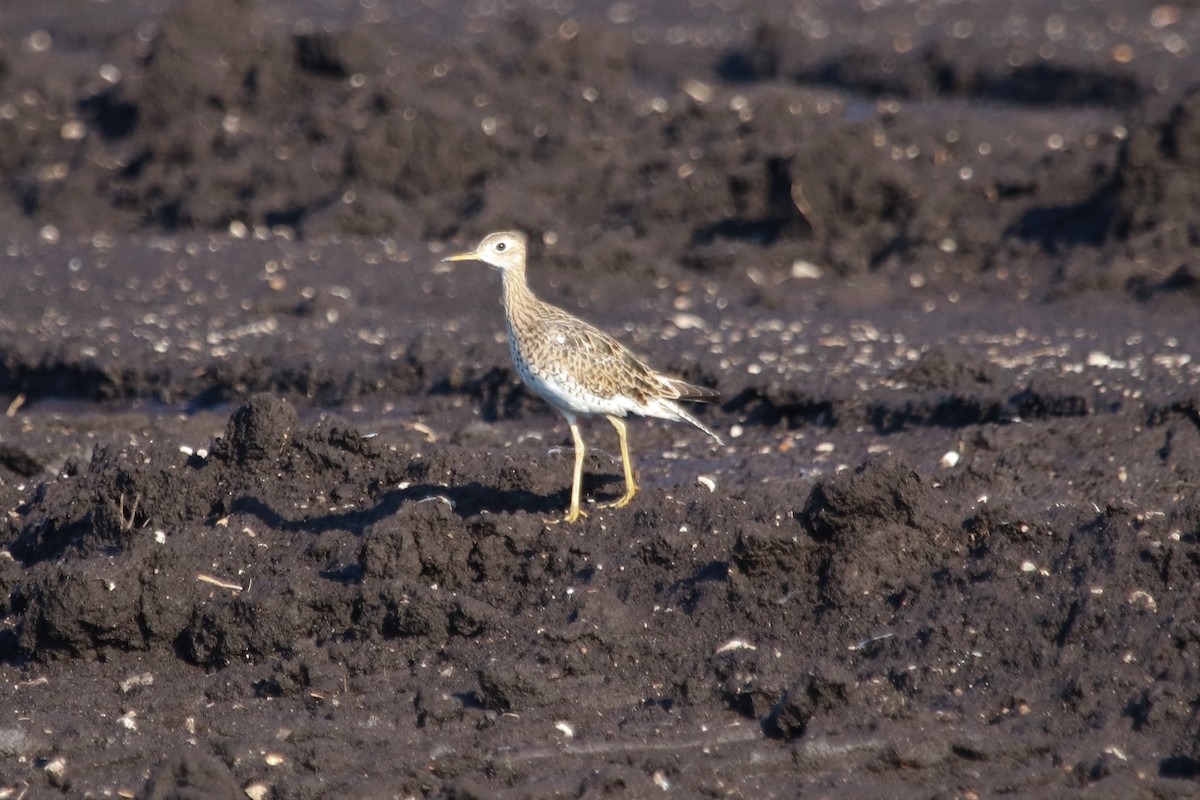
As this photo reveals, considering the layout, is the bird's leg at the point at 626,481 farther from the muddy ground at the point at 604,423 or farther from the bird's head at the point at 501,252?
the bird's head at the point at 501,252

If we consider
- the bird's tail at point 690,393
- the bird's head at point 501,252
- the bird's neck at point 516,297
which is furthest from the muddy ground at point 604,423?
the bird's head at point 501,252

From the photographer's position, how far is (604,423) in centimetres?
1067

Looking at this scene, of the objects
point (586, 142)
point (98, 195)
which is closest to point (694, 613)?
point (586, 142)

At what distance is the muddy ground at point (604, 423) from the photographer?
6227 millimetres

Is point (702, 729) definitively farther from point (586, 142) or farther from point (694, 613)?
Result: point (586, 142)

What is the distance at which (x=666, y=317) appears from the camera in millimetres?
12461

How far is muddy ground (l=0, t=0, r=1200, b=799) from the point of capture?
20.4 feet

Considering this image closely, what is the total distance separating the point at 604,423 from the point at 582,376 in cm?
252

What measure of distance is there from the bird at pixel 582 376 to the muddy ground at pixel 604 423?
14.5 inches

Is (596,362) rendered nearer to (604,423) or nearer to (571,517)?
(571,517)

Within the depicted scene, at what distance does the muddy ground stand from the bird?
37cm

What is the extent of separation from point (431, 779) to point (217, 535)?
2.27 metres

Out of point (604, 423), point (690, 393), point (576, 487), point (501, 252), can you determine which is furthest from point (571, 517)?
point (604, 423)

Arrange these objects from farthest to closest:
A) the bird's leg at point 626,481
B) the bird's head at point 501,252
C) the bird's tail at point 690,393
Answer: the bird's head at point 501,252 < the bird's tail at point 690,393 < the bird's leg at point 626,481
